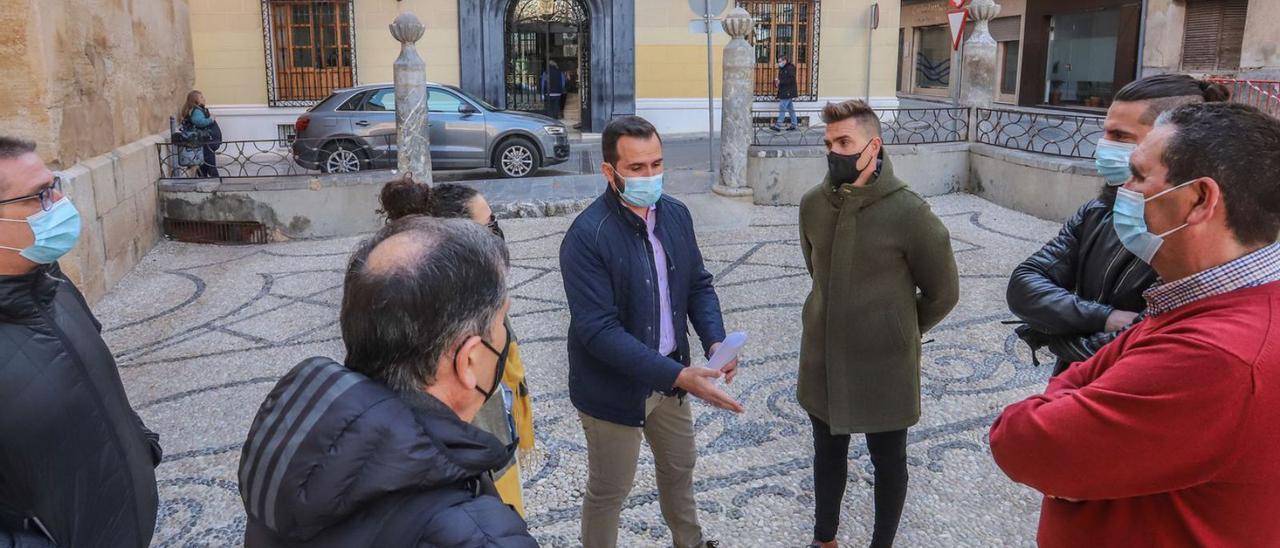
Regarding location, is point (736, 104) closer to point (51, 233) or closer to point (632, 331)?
point (632, 331)

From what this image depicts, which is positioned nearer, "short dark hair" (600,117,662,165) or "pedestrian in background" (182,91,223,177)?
"short dark hair" (600,117,662,165)

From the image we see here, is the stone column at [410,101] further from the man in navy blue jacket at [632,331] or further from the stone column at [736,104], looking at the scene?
the man in navy blue jacket at [632,331]

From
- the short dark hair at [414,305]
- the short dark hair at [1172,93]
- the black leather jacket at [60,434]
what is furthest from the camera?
the short dark hair at [1172,93]

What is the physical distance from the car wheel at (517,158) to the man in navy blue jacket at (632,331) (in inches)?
370

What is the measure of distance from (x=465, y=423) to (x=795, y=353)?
14.0 ft

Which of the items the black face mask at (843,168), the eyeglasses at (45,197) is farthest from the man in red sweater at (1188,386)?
the eyeglasses at (45,197)

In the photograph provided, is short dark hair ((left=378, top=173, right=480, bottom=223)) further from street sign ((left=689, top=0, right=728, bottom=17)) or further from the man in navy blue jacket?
street sign ((left=689, top=0, right=728, bottom=17))

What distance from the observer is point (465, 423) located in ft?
4.59

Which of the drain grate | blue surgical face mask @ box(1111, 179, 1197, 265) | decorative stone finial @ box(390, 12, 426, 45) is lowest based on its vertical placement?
the drain grate

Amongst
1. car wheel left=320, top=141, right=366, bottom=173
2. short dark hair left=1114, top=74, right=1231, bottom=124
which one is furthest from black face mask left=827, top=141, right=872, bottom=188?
car wheel left=320, top=141, right=366, bottom=173

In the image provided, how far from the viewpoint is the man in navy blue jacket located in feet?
9.16

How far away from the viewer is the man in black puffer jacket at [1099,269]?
2.33 meters

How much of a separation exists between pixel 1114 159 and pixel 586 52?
15.7m

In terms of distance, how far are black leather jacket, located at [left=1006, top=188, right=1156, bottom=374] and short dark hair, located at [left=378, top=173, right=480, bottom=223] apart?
1.67m
